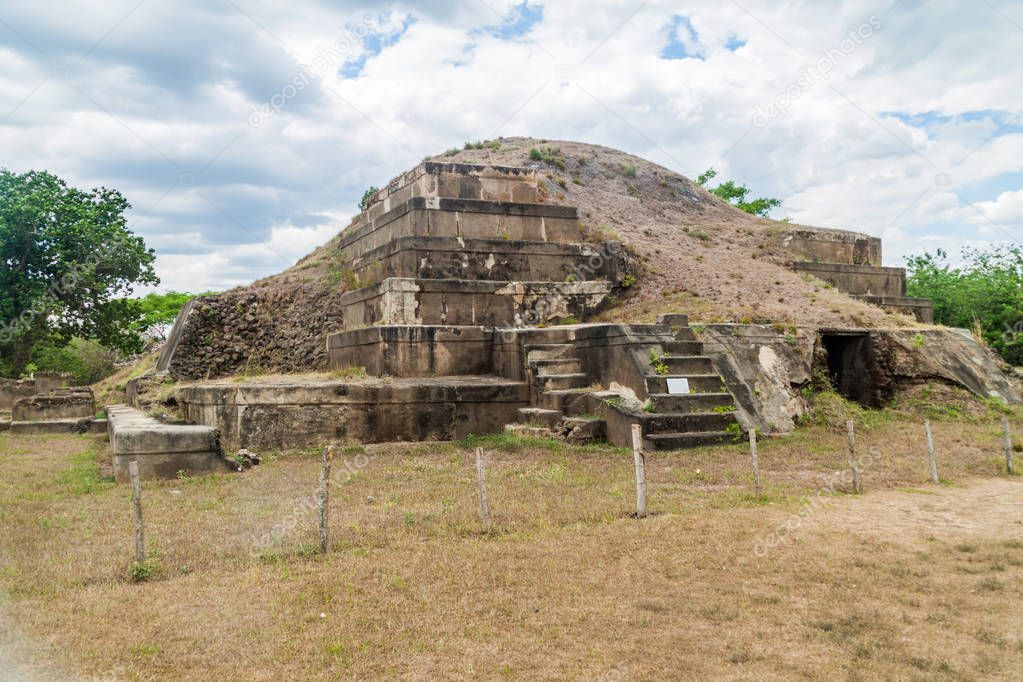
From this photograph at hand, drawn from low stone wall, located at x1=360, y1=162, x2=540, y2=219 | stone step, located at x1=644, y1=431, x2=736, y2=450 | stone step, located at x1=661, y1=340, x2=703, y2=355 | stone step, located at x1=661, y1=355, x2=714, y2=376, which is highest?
low stone wall, located at x1=360, y1=162, x2=540, y2=219

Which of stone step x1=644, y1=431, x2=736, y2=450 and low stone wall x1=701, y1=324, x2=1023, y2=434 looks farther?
low stone wall x1=701, y1=324, x2=1023, y2=434

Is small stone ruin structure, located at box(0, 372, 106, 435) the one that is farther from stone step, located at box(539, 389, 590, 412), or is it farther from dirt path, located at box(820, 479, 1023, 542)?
dirt path, located at box(820, 479, 1023, 542)

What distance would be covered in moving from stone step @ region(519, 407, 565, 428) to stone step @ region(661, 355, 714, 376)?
181cm

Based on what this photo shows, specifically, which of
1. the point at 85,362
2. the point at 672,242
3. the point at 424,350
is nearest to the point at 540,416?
the point at 424,350

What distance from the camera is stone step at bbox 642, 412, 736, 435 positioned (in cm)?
1052

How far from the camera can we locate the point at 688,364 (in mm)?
11805

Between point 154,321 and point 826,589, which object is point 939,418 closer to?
point 826,589

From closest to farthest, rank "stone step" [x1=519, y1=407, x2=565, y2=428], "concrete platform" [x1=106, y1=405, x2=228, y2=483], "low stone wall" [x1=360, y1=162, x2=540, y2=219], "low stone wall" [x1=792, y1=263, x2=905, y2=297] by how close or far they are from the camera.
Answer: "concrete platform" [x1=106, y1=405, x2=228, y2=483], "stone step" [x1=519, y1=407, x2=565, y2=428], "low stone wall" [x1=360, y1=162, x2=540, y2=219], "low stone wall" [x1=792, y1=263, x2=905, y2=297]

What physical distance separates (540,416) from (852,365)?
6.68m

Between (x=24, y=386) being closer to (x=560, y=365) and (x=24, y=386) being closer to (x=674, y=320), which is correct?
(x=560, y=365)

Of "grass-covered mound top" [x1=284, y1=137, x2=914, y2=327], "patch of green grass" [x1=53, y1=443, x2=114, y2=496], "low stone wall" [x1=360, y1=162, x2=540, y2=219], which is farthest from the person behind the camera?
"low stone wall" [x1=360, y1=162, x2=540, y2=219]

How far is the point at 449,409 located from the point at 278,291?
28.5 feet

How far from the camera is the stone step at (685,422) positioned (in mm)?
10523

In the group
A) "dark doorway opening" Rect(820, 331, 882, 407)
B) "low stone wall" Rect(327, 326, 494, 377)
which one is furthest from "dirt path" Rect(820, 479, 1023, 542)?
"low stone wall" Rect(327, 326, 494, 377)
